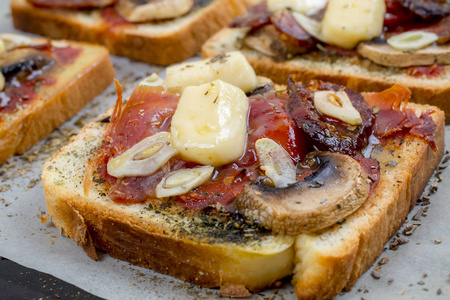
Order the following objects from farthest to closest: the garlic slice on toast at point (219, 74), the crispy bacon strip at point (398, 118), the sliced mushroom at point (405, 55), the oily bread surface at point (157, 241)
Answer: the sliced mushroom at point (405, 55)
the garlic slice on toast at point (219, 74)
the crispy bacon strip at point (398, 118)
the oily bread surface at point (157, 241)

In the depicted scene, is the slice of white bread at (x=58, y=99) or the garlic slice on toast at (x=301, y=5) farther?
the garlic slice on toast at (x=301, y=5)

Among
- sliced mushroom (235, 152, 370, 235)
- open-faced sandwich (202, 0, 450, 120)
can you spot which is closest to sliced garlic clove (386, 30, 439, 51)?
open-faced sandwich (202, 0, 450, 120)

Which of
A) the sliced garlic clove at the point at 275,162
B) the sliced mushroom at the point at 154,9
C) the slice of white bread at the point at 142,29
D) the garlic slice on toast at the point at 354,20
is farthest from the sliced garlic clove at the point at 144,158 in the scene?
the sliced mushroom at the point at 154,9

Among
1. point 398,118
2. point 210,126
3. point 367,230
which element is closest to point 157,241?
point 210,126

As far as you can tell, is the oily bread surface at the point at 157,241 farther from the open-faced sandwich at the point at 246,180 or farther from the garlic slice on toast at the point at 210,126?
the garlic slice on toast at the point at 210,126

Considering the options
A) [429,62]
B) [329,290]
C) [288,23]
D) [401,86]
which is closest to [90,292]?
[329,290]

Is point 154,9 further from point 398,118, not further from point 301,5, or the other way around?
point 398,118

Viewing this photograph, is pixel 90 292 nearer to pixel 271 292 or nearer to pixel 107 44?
pixel 271 292

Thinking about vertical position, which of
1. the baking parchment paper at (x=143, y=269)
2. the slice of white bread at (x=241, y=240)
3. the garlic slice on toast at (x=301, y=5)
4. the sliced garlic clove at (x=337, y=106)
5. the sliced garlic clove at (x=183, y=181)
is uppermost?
the garlic slice on toast at (x=301, y=5)
